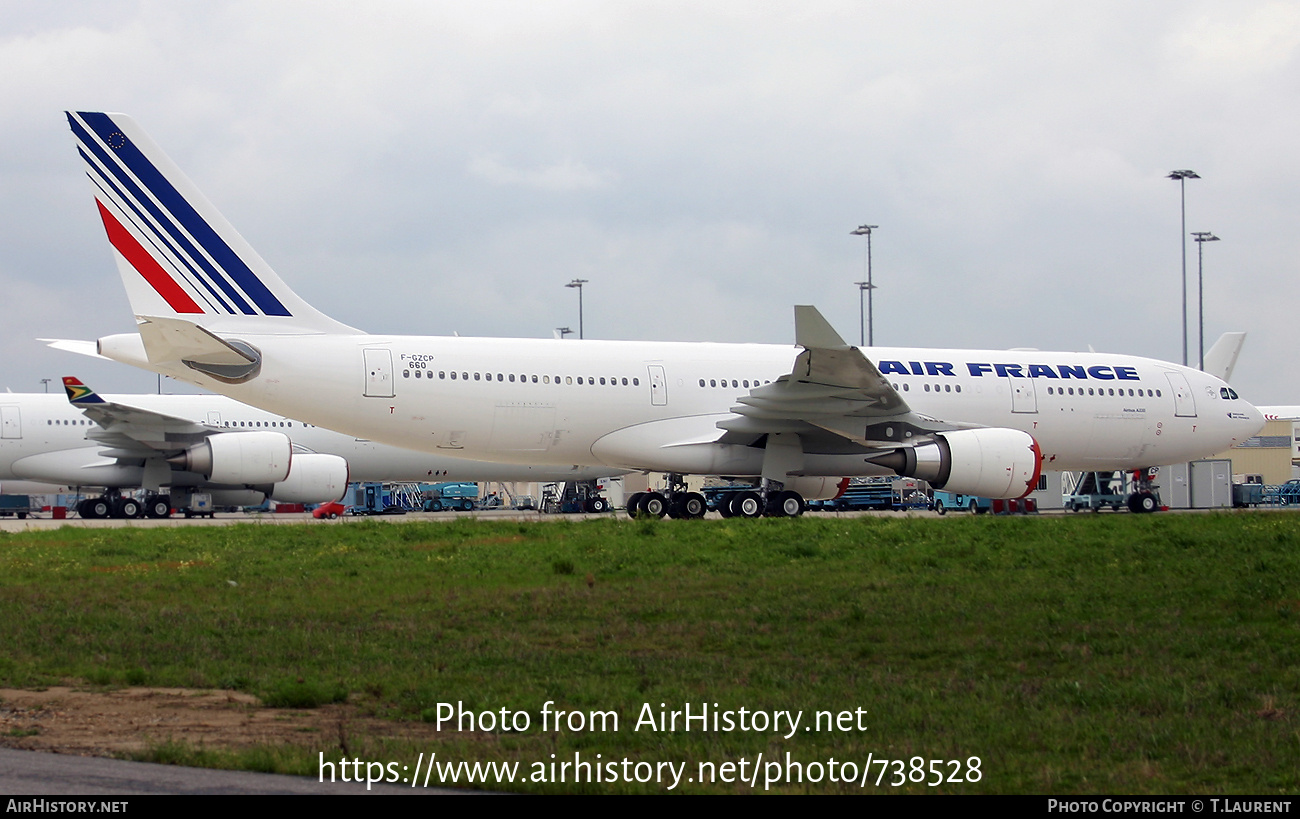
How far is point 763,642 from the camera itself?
9.55 meters

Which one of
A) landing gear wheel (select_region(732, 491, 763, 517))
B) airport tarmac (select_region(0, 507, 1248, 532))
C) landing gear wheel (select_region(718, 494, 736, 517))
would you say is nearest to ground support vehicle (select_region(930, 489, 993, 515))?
airport tarmac (select_region(0, 507, 1248, 532))

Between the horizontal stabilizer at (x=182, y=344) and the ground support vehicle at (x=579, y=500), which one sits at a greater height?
the horizontal stabilizer at (x=182, y=344)

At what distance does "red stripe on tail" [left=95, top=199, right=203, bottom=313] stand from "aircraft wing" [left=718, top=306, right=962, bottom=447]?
9590 millimetres

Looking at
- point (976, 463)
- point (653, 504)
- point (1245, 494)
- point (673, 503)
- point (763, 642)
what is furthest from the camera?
point (1245, 494)

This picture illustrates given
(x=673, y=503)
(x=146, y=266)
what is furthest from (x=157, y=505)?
(x=673, y=503)

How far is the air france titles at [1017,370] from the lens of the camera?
79.9 ft

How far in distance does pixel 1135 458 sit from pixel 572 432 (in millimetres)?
12504

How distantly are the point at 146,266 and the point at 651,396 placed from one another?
29.4 feet

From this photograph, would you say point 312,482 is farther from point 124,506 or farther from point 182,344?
point 182,344

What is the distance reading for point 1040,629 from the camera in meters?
9.81

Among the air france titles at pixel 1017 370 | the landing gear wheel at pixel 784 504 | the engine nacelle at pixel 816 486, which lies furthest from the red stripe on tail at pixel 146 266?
the air france titles at pixel 1017 370

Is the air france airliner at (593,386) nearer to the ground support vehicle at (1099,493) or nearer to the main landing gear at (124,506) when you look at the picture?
the ground support vehicle at (1099,493)

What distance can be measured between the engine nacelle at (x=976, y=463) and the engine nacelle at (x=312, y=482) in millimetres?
17961
